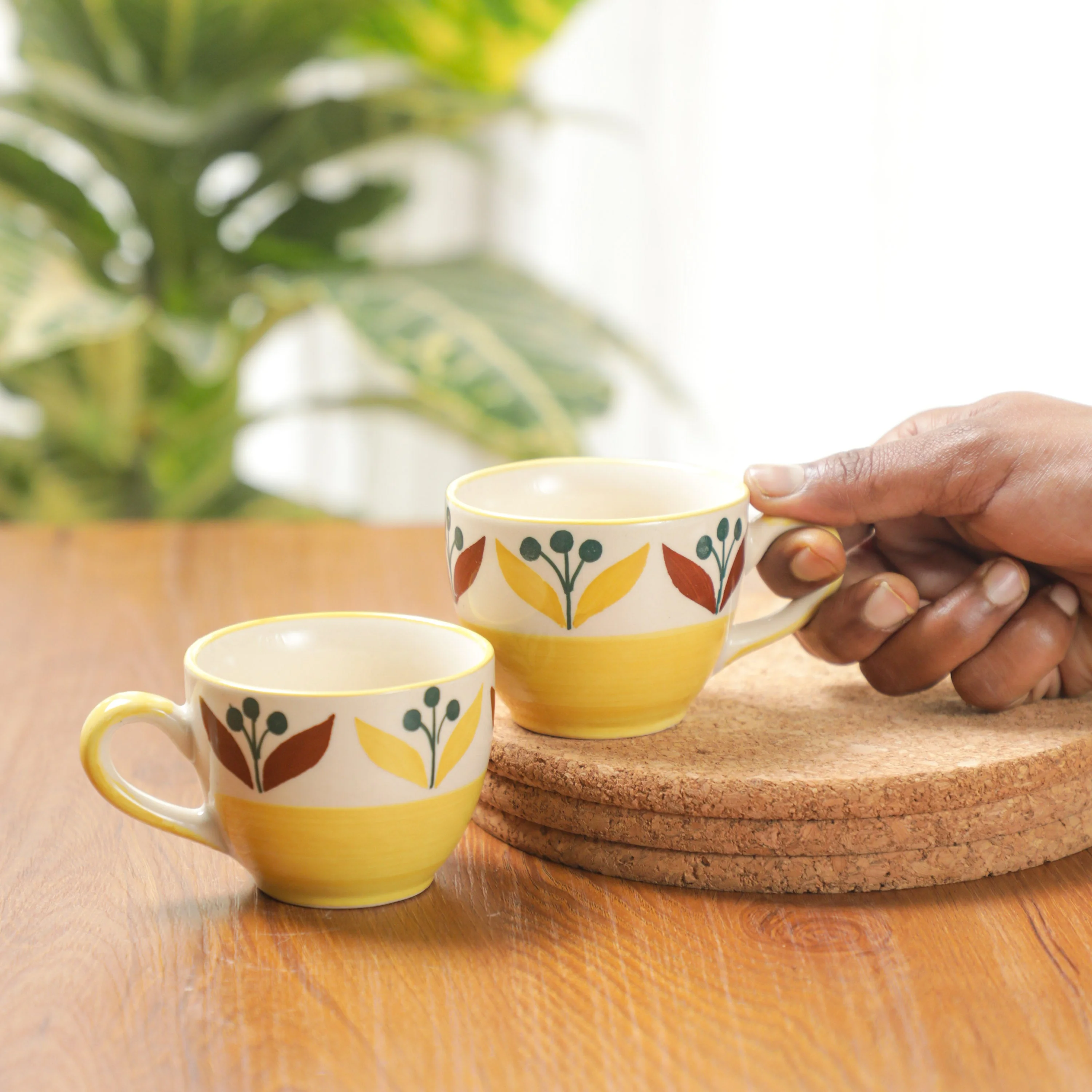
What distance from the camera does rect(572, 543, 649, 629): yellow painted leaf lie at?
537 millimetres

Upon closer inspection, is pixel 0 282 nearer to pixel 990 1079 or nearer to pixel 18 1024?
pixel 18 1024

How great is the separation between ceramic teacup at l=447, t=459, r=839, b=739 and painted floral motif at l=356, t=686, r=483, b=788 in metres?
0.07

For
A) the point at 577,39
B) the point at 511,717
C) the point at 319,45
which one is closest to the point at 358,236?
the point at 577,39

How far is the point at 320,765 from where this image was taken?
0.46 meters

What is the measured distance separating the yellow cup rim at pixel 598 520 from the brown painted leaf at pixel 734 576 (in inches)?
1.0

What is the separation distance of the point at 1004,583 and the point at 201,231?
1296 millimetres

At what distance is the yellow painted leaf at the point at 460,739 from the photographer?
0.48 meters

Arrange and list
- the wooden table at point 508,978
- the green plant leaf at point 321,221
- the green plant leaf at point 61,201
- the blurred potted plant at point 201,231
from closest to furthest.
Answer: the wooden table at point 508,978, the blurred potted plant at point 201,231, the green plant leaf at point 61,201, the green plant leaf at point 321,221

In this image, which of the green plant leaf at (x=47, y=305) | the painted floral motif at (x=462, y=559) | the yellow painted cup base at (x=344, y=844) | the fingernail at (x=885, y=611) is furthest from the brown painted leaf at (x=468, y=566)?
the green plant leaf at (x=47, y=305)

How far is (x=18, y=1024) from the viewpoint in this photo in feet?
1.40

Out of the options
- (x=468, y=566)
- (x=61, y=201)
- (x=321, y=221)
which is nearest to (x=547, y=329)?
(x=321, y=221)

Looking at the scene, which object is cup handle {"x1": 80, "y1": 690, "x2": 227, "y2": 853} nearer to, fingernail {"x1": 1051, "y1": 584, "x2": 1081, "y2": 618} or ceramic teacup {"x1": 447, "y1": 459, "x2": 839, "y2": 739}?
ceramic teacup {"x1": 447, "y1": 459, "x2": 839, "y2": 739}

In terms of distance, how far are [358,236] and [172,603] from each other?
148 centimetres

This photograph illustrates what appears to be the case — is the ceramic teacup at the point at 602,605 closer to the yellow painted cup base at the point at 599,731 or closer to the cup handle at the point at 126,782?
the yellow painted cup base at the point at 599,731
